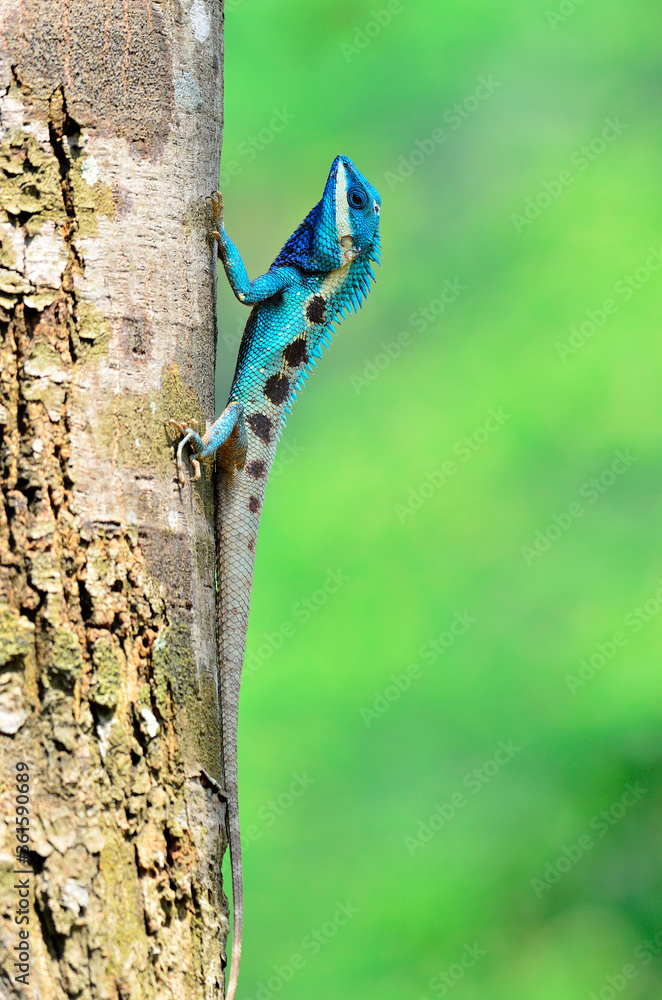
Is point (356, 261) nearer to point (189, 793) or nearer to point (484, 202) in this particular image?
point (189, 793)

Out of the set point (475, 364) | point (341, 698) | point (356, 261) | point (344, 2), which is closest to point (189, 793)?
point (356, 261)

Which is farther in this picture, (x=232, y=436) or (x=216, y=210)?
(x=232, y=436)

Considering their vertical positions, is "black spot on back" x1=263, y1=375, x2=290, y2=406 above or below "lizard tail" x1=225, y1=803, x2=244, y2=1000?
above

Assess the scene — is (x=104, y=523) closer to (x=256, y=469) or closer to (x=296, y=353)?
(x=256, y=469)

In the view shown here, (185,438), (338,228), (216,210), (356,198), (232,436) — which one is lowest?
(185,438)

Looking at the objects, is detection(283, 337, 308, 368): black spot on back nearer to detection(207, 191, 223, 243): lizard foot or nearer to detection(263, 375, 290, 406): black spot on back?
detection(263, 375, 290, 406): black spot on back

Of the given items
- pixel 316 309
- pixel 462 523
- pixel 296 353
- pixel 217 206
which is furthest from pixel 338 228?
pixel 462 523

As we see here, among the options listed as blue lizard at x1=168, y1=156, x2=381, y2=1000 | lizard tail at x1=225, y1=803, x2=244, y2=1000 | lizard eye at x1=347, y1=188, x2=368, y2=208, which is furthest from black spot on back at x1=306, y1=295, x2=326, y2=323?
lizard tail at x1=225, y1=803, x2=244, y2=1000
